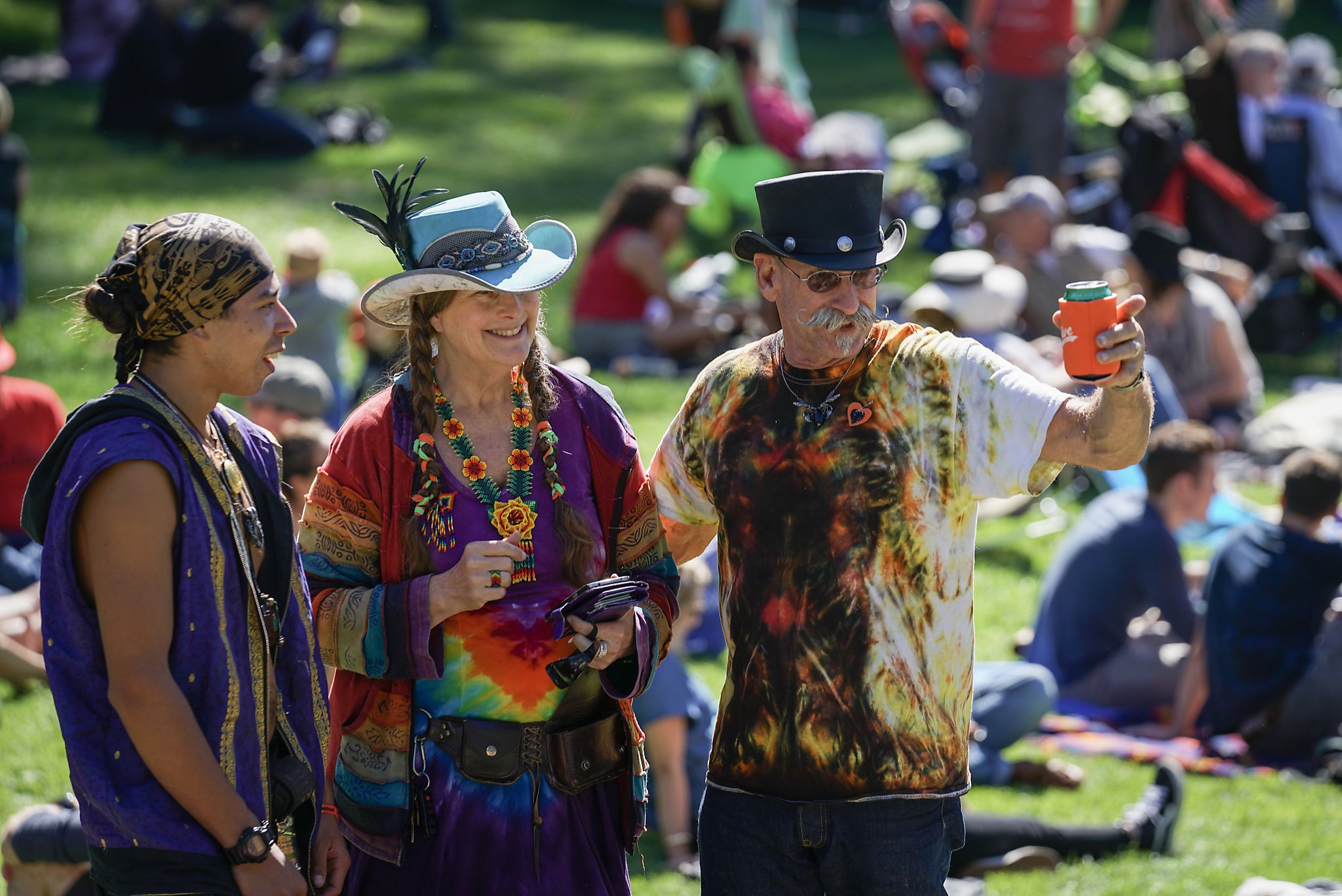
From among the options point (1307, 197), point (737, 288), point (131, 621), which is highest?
point (131, 621)

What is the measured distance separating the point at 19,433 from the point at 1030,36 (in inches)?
308

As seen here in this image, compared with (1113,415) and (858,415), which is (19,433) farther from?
(1113,415)

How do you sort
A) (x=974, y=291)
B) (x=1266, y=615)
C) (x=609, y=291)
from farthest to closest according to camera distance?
(x=609, y=291) → (x=974, y=291) → (x=1266, y=615)

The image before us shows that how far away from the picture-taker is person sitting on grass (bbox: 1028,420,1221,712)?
247 inches

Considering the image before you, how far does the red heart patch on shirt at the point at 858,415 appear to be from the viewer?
3074 millimetres

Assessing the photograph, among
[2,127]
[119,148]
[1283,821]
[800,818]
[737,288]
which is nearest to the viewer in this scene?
[800,818]

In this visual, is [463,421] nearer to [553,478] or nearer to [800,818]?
[553,478]

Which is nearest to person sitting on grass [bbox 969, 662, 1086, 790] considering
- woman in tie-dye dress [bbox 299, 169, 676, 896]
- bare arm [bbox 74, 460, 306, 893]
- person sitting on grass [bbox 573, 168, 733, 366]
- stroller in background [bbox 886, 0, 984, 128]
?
woman in tie-dye dress [bbox 299, 169, 676, 896]

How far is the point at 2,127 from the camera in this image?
35.0 ft

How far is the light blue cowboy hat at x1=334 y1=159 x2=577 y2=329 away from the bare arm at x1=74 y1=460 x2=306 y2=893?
2.17 ft

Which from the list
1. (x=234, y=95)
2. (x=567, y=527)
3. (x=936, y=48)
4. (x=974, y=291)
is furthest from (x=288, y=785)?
(x=936, y=48)

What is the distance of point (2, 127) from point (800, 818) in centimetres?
944

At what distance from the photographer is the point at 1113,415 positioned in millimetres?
2809

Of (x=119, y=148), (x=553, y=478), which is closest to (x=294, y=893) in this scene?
(x=553, y=478)
